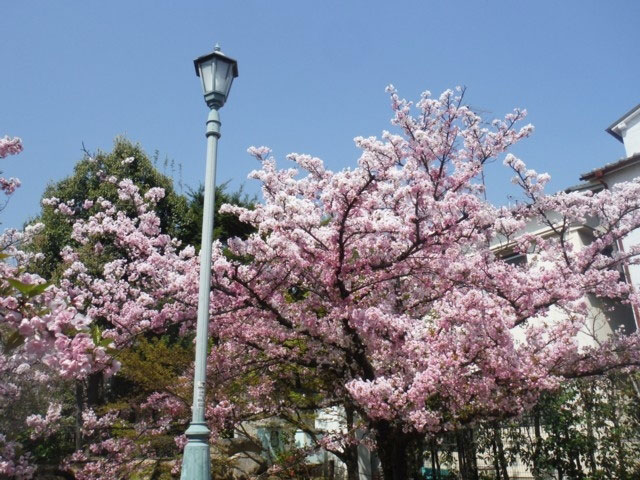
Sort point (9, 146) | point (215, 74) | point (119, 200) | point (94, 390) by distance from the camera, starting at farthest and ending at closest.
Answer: point (119, 200)
point (94, 390)
point (9, 146)
point (215, 74)

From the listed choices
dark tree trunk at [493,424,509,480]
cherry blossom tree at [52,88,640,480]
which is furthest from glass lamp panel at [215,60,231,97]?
dark tree trunk at [493,424,509,480]

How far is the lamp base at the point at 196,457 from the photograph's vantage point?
4547 mm

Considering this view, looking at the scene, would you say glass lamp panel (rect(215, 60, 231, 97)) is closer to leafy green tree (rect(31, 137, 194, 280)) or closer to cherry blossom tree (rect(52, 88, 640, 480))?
cherry blossom tree (rect(52, 88, 640, 480))

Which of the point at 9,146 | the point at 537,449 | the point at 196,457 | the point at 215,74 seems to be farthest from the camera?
the point at 537,449

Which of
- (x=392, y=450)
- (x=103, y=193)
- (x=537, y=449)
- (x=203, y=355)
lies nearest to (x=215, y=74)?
(x=203, y=355)

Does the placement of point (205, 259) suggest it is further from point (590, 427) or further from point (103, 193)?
point (103, 193)

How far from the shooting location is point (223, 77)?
5945 millimetres

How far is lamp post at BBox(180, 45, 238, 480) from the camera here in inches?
181

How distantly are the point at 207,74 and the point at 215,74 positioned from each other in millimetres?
99

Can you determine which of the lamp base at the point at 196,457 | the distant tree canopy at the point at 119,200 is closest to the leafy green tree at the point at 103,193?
the distant tree canopy at the point at 119,200

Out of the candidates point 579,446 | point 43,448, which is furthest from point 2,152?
point 43,448

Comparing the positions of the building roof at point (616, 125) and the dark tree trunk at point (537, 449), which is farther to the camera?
the building roof at point (616, 125)

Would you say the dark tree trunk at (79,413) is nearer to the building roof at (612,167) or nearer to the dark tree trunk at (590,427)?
the dark tree trunk at (590,427)

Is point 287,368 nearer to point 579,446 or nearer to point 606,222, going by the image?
point 579,446
